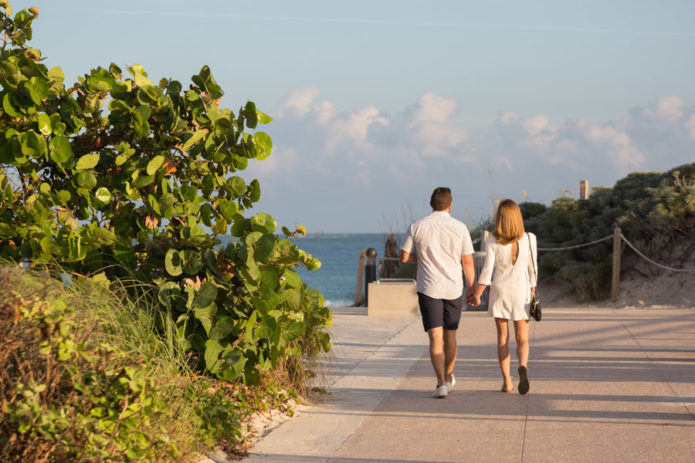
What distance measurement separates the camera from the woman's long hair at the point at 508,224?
7.19 meters

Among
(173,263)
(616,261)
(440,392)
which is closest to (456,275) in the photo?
(440,392)

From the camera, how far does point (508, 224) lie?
720cm

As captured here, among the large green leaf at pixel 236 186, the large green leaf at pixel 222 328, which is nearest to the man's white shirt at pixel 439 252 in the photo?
the large green leaf at pixel 236 186

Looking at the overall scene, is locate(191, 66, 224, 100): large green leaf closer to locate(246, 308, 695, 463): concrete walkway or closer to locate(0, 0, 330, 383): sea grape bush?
locate(0, 0, 330, 383): sea grape bush

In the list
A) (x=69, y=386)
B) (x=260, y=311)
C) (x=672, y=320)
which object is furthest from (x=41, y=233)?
(x=672, y=320)

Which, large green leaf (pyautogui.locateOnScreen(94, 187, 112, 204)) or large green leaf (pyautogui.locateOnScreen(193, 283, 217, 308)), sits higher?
large green leaf (pyautogui.locateOnScreen(94, 187, 112, 204))

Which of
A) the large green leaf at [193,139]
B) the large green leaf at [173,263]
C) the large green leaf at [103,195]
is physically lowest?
the large green leaf at [173,263]

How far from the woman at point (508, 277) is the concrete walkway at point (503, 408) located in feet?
1.52

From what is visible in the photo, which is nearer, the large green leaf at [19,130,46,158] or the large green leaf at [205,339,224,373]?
the large green leaf at [205,339,224,373]

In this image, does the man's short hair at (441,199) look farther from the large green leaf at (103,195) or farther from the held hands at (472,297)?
the large green leaf at (103,195)

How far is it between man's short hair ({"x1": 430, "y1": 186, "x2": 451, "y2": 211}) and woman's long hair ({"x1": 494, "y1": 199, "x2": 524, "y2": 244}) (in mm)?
490

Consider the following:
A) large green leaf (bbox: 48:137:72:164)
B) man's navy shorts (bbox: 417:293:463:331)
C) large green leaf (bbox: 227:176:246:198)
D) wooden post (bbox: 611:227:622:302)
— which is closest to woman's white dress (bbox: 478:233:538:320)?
man's navy shorts (bbox: 417:293:463:331)

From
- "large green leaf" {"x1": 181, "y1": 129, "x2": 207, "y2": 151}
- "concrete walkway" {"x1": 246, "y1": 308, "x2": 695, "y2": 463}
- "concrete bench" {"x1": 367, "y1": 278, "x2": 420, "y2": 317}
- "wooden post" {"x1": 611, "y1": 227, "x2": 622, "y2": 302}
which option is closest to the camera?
"concrete walkway" {"x1": 246, "y1": 308, "x2": 695, "y2": 463}

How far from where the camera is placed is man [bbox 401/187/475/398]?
7051mm
